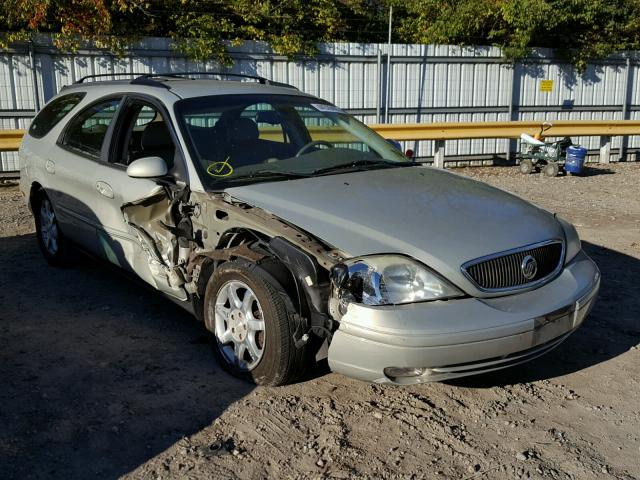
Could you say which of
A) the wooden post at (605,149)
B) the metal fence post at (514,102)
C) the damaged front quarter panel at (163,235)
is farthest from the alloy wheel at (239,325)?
the wooden post at (605,149)

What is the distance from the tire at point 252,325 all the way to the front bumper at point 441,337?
31 cm

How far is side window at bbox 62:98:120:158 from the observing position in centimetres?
530

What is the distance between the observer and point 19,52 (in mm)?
10734

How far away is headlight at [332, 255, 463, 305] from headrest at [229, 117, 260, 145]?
5.28 ft

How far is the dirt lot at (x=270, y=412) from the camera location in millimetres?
3219

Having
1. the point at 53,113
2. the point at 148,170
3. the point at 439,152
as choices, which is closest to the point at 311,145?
the point at 148,170

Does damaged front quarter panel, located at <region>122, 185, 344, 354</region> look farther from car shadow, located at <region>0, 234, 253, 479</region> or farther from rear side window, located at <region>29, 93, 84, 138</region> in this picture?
rear side window, located at <region>29, 93, 84, 138</region>

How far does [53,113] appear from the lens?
246 inches

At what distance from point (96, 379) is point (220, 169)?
4.80 feet

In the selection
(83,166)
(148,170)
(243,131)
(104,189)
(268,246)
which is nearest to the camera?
(268,246)

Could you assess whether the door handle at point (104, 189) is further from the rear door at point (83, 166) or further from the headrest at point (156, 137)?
the headrest at point (156, 137)

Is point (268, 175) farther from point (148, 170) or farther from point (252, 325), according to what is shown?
point (252, 325)

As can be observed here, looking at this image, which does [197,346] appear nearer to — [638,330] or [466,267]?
[466,267]

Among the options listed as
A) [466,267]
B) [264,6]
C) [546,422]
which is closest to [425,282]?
[466,267]
